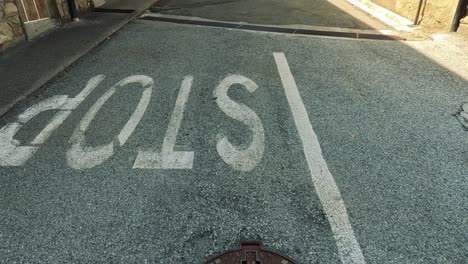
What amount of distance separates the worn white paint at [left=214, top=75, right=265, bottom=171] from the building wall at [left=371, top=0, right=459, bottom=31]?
457 centimetres

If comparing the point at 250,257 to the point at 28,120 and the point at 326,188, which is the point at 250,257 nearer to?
the point at 326,188

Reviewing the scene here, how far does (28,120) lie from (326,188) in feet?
Answer: 11.3

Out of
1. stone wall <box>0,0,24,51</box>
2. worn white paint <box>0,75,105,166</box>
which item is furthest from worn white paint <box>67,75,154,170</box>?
stone wall <box>0,0,24,51</box>

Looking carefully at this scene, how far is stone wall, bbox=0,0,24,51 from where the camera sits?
6.03m

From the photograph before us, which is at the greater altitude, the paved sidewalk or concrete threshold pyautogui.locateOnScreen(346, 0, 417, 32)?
the paved sidewalk

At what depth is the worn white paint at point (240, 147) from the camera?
3.68 m

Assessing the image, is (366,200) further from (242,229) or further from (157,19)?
(157,19)

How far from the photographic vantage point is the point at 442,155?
3.79 meters

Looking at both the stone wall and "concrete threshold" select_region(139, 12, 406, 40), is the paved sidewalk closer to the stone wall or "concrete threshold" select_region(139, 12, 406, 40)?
the stone wall

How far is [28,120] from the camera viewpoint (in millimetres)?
4332

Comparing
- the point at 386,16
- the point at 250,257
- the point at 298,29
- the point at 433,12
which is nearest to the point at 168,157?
the point at 250,257

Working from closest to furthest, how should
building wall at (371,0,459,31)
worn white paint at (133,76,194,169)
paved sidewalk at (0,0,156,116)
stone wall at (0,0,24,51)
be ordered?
worn white paint at (133,76,194,169) → paved sidewalk at (0,0,156,116) → stone wall at (0,0,24,51) → building wall at (371,0,459,31)

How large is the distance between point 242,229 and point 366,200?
1.13 metres

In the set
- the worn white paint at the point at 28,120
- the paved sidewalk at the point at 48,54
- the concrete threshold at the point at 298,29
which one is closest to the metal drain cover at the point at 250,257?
the worn white paint at the point at 28,120
